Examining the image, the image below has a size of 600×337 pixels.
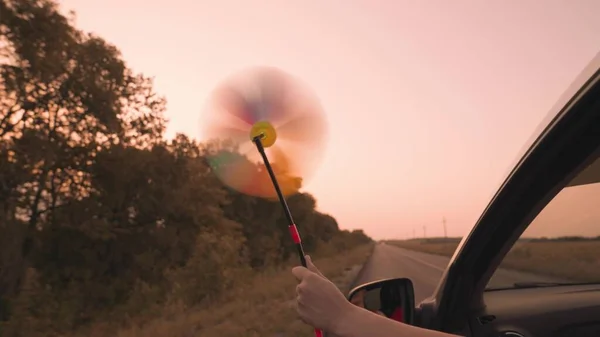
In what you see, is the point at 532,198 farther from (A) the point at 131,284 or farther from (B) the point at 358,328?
(A) the point at 131,284

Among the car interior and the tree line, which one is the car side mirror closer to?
the car interior

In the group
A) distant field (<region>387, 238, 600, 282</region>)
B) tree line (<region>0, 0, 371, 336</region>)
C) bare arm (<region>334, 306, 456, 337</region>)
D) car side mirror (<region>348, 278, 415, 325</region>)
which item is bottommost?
bare arm (<region>334, 306, 456, 337</region>)

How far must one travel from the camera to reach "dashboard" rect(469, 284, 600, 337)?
1.95 metres

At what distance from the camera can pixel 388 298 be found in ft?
6.78

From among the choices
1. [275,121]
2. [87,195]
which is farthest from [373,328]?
[87,195]

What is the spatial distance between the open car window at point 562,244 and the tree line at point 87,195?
15.9m

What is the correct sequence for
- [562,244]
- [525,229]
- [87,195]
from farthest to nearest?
[87,195] < [562,244] < [525,229]

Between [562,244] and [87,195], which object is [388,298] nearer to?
[562,244]

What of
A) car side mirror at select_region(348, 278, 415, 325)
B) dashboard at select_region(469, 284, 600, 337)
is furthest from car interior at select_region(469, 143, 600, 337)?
car side mirror at select_region(348, 278, 415, 325)

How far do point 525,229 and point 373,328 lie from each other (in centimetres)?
95

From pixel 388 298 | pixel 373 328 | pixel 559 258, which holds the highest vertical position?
pixel 559 258

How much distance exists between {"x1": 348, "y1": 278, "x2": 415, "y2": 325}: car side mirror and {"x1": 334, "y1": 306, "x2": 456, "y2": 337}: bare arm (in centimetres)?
91

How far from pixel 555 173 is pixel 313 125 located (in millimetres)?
827

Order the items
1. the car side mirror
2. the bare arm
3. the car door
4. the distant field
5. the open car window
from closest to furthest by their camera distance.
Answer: the bare arm → the car door → the open car window → the distant field → the car side mirror
